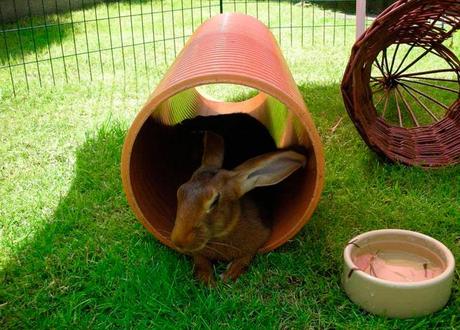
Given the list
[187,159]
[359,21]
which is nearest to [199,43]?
[187,159]

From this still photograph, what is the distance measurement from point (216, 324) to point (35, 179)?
1.62 metres

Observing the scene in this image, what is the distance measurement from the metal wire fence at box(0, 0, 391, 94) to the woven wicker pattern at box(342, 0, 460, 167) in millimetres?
1802

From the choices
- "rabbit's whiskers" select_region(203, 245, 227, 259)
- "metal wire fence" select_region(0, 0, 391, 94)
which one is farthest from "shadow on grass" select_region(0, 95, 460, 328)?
"metal wire fence" select_region(0, 0, 391, 94)

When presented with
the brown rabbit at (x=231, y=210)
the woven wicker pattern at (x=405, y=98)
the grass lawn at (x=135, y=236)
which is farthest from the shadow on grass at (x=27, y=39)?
the brown rabbit at (x=231, y=210)

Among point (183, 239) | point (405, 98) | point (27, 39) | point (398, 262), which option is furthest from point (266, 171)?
point (27, 39)

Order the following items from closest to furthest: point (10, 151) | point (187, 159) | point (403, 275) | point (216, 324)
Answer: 1. point (216, 324)
2. point (403, 275)
3. point (187, 159)
4. point (10, 151)

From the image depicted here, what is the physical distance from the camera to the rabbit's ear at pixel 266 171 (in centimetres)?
254

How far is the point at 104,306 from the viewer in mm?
2361

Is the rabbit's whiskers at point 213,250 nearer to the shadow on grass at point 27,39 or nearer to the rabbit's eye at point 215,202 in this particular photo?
the rabbit's eye at point 215,202

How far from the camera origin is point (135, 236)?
2.82 meters

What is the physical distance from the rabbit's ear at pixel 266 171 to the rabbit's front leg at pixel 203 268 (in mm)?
315

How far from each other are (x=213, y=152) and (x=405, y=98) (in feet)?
6.97

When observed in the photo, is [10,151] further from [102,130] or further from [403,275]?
[403,275]

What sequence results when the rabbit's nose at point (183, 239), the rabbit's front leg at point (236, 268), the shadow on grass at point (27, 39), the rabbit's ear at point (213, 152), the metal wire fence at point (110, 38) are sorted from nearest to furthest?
the rabbit's nose at point (183, 239), the rabbit's front leg at point (236, 268), the rabbit's ear at point (213, 152), the metal wire fence at point (110, 38), the shadow on grass at point (27, 39)
